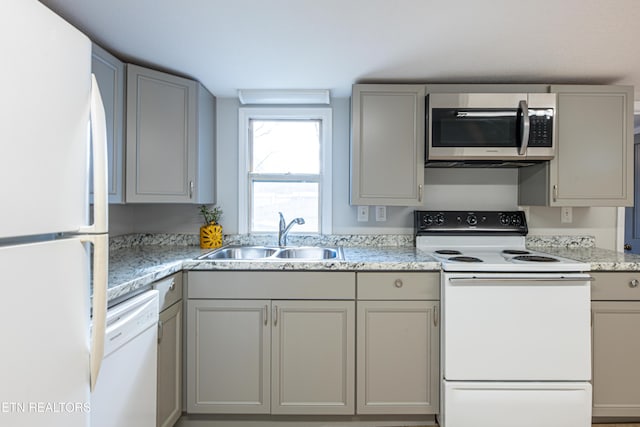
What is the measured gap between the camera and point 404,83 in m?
2.15

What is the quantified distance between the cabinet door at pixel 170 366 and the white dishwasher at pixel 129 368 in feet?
0.69

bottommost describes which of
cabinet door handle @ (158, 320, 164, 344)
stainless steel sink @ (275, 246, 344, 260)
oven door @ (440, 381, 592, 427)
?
oven door @ (440, 381, 592, 427)

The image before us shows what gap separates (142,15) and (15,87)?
1055 millimetres

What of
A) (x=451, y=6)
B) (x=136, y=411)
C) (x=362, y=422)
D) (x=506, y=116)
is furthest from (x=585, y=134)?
(x=136, y=411)

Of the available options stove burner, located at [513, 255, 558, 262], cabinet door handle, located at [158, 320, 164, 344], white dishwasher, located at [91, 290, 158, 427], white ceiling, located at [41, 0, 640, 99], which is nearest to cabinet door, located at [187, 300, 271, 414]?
cabinet door handle, located at [158, 320, 164, 344]

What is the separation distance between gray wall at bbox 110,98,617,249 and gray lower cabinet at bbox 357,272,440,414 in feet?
2.39

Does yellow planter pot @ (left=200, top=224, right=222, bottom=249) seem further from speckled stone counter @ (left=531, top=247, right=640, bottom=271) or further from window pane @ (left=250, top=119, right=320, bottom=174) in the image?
speckled stone counter @ (left=531, top=247, right=640, bottom=271)

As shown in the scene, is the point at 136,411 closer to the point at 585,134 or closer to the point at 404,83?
the point at 404,83

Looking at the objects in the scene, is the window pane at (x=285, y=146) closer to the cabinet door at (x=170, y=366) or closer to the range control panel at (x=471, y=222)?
the range control panel at (x=471, y=222)

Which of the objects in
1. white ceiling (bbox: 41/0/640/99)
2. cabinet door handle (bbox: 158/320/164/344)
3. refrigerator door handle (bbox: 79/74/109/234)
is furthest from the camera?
cabinet door handle (bbox: 158/320/164/344)

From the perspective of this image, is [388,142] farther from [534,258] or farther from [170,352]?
[170,352]

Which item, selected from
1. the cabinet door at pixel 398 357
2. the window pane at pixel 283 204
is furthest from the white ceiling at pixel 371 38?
the cabinet door at pixel 398 357

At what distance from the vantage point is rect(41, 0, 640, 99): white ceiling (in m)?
1.39

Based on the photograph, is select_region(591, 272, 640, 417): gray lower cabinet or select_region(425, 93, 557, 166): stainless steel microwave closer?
select_region(591, 272, 640, 417): gray lower cabinet
